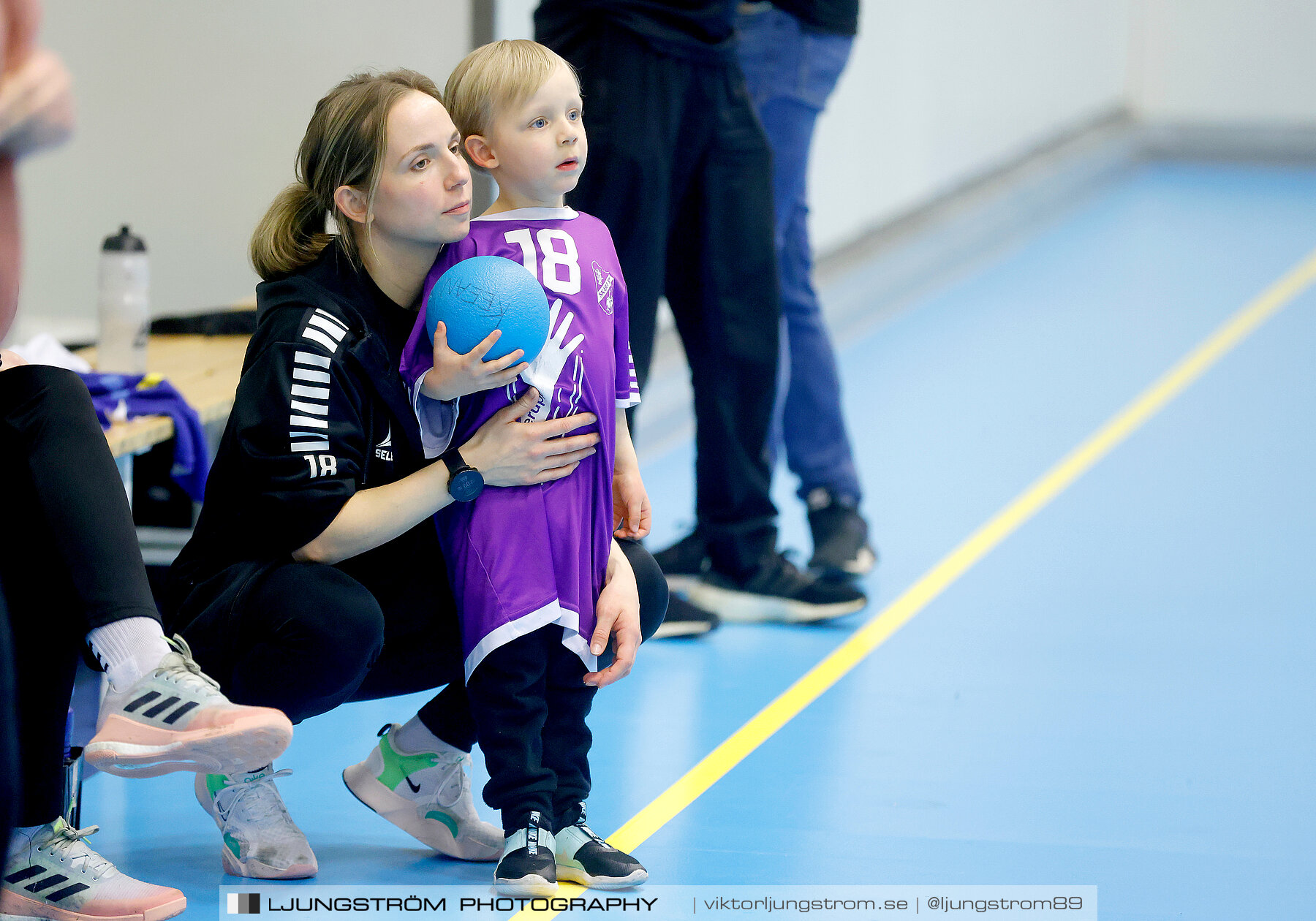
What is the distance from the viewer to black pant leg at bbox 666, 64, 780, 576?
12.2ft

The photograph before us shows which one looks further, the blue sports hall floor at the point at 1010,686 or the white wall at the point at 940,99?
the white wall at the point at 940,99

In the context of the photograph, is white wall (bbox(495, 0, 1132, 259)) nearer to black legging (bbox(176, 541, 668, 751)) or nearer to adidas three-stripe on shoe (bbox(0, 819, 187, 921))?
black legging (bbox(176, 541, 668, 751))

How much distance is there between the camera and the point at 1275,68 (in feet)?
40.6

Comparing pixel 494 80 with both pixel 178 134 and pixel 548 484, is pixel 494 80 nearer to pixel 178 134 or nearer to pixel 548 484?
pixel 548 484

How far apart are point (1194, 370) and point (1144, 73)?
6.82 metres

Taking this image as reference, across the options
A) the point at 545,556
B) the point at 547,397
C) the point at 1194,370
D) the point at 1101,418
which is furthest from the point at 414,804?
the point at 1194,370

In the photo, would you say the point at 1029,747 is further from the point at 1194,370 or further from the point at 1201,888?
the point at 1194,370

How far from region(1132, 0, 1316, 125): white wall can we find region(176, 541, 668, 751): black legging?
36.8ft

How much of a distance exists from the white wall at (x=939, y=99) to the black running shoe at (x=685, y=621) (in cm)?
401

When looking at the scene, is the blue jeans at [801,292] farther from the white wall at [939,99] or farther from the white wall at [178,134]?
the white wall at [939,99]

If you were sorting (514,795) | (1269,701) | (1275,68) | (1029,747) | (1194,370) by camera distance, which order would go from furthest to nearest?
(1275,68), (1194,370), (1269,701), (1029,747), (514,795)

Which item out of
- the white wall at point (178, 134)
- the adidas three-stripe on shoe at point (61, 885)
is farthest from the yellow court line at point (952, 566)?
the white wall at point (178, 134)

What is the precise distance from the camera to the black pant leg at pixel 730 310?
12.2 feet

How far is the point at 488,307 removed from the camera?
7.17 ft
